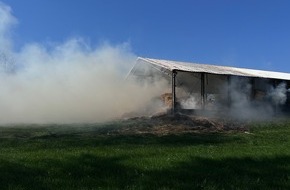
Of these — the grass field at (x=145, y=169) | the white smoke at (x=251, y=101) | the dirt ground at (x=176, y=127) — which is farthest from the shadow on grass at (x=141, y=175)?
the white smoke at (x=251, y=101)

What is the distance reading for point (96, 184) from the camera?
8922mm

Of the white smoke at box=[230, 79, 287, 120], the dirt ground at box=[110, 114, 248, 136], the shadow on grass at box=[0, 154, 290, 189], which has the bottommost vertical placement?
the shadow on grass at box=[0, 154, 290, 189]

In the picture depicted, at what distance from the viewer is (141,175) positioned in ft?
32.7

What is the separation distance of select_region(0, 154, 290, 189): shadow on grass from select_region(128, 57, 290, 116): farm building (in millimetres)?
27768

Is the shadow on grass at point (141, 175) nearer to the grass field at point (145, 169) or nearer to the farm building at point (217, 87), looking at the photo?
the grass field at point (145, 169)

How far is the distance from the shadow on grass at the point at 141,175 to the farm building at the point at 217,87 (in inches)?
1093

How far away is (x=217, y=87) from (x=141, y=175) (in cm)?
3424

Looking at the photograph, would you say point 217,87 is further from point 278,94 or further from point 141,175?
point 141,175

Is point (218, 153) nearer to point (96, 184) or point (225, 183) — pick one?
point (225, 183)

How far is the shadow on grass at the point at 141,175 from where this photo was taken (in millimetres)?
8891

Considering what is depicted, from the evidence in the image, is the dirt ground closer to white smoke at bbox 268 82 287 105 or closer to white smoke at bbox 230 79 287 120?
white smoke at bbox 230 79 287 120

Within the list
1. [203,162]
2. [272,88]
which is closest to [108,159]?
[203,162]

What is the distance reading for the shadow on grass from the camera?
889 centimetres

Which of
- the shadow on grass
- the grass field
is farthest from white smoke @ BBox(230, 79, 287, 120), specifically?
the shadow on grass
